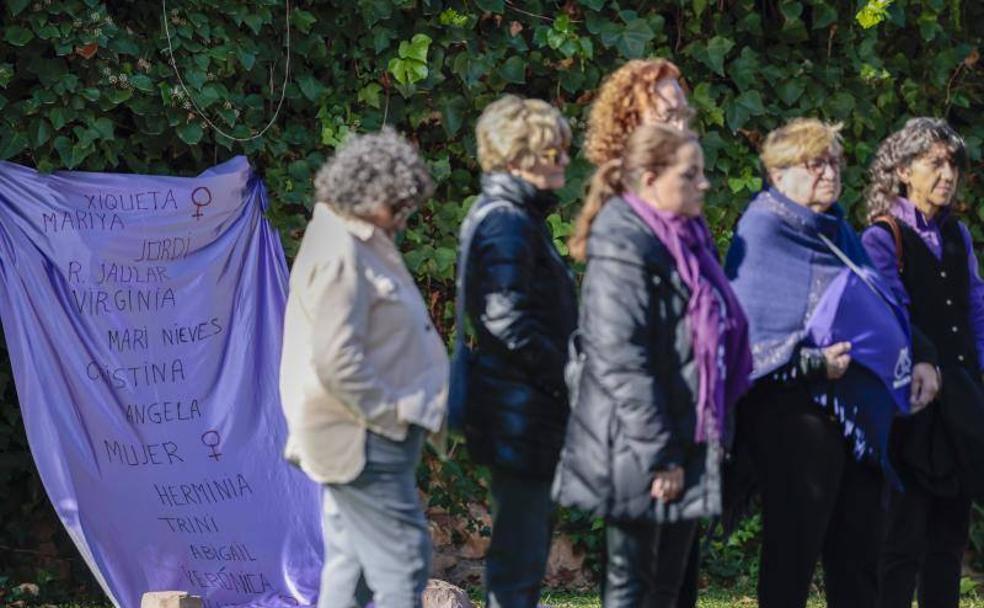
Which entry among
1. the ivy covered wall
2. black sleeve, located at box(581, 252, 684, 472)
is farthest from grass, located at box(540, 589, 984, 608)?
black sleeve, located at box(581, 252, 684, 472)

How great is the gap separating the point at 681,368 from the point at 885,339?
0.87m

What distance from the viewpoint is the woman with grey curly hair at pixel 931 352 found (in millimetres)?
5195

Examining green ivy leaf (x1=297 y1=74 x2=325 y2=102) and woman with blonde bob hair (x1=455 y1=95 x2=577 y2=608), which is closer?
woman with blonde bob hair (x1=455 y1=95 x2=577 y2=608)

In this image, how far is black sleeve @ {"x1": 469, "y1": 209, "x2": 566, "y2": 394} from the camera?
4391 mm

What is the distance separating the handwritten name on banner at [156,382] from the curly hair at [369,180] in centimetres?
215

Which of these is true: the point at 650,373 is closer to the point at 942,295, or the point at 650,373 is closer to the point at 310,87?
the point at 942,295

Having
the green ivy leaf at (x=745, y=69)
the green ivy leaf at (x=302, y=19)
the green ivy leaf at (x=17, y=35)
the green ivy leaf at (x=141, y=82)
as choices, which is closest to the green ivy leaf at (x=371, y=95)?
the green ivy leaf at (x=302, y=19)

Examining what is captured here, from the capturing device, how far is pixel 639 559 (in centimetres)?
422

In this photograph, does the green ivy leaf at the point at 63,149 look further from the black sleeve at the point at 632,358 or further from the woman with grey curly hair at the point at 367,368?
the black sleeve at the point at 632,358

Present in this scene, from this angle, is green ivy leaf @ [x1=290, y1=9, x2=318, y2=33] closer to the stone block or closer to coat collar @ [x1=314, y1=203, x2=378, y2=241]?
the stone block

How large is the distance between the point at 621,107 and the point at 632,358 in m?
0.95

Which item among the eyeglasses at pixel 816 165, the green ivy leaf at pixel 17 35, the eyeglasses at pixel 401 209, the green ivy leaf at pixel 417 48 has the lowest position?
the eyeglasses at pixel 401 209

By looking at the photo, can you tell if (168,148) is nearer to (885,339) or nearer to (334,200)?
(334,200)

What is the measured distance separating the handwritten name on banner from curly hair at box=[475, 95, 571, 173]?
6.69ft
